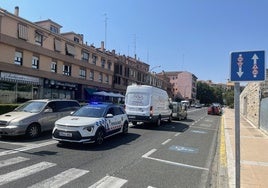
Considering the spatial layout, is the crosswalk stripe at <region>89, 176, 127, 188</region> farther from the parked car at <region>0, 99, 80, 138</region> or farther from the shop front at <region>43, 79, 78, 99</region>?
the shop front at <region>43, 79, 78, 99</region>

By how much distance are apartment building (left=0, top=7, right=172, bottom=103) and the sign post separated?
2593 cm

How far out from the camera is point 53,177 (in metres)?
6.70

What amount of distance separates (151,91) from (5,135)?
9.73 metres

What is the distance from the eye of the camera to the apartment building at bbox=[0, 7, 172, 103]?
102ft

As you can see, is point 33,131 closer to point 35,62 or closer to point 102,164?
point 102,164

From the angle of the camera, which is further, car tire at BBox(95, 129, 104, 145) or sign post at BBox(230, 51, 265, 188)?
car tire at BBox(95, 129, 104, 145)

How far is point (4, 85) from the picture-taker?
101 ft

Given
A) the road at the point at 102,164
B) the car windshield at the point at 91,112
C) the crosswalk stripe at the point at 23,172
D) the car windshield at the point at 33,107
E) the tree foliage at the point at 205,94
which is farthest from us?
the tree foliage at the point at 205,94

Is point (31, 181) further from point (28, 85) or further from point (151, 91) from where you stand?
point (28, 85)

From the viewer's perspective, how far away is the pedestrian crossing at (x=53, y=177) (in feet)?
20.4

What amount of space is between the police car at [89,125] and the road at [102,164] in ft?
1.21

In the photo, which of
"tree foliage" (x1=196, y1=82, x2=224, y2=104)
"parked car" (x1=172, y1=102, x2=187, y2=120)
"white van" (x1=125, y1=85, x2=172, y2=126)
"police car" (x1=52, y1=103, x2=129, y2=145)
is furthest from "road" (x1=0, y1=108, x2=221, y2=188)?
"tree foliage" (x1=196, y1=82, x2=224, y2=104)

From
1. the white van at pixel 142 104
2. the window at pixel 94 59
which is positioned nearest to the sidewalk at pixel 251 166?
the white van at pixel 142 104

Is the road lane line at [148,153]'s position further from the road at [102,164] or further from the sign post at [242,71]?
the sign post at [242,71]
